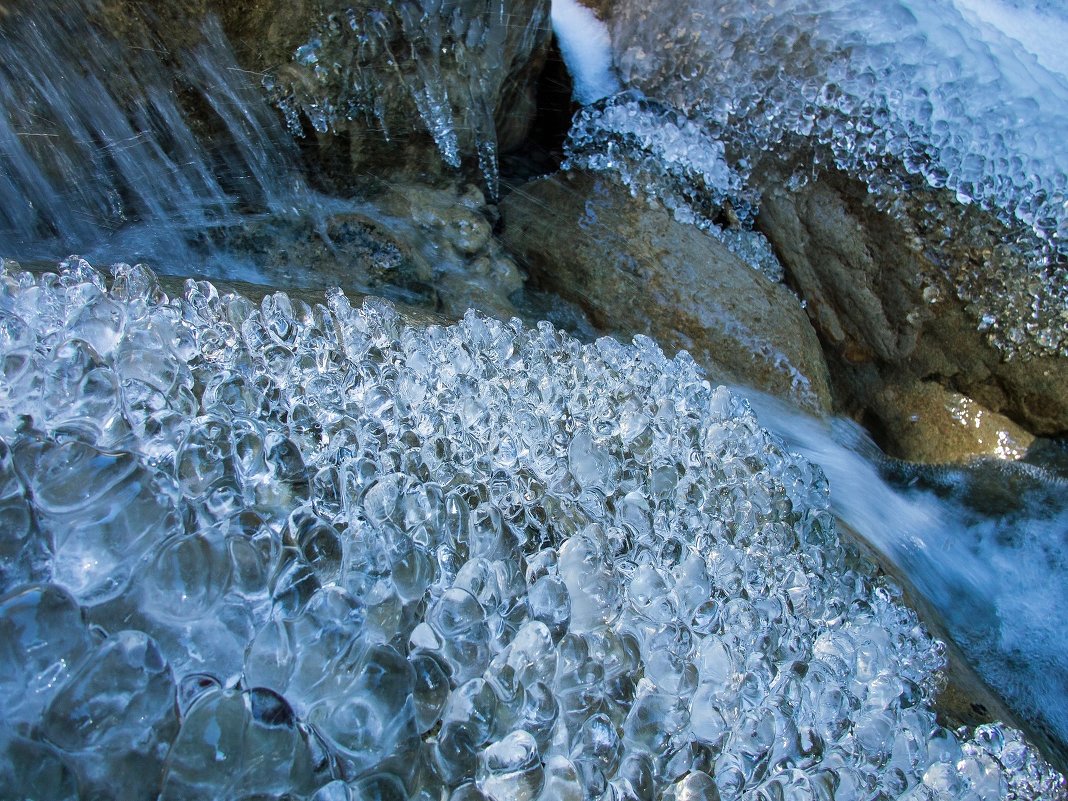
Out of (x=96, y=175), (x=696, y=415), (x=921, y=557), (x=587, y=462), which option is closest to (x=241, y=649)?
(x=587, y=462)

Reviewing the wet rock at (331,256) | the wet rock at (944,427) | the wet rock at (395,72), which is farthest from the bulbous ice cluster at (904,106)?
the wet rock at (331,256)

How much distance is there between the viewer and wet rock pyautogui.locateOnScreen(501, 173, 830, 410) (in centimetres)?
271

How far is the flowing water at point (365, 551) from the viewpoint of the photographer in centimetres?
82

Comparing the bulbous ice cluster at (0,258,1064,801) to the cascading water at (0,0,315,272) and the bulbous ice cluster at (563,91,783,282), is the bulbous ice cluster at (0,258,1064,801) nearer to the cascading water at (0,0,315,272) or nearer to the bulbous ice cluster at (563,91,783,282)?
the cascading water at (0,0,315,272)

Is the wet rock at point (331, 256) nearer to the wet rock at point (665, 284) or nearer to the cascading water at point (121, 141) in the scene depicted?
the cascading water at point (121, 141)

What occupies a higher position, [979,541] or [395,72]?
[395,72]

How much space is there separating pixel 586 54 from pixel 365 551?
113 inches

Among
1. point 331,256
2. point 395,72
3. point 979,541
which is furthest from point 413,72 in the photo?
point 979,541

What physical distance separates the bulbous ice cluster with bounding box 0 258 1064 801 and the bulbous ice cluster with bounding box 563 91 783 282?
146 cm

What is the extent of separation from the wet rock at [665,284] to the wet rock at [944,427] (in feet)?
1.28

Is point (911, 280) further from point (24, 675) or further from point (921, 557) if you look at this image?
point (24, 675)

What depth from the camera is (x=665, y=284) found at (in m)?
2.75

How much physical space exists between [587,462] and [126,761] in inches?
35.2

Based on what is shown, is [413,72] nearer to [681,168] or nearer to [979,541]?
[681,168]
